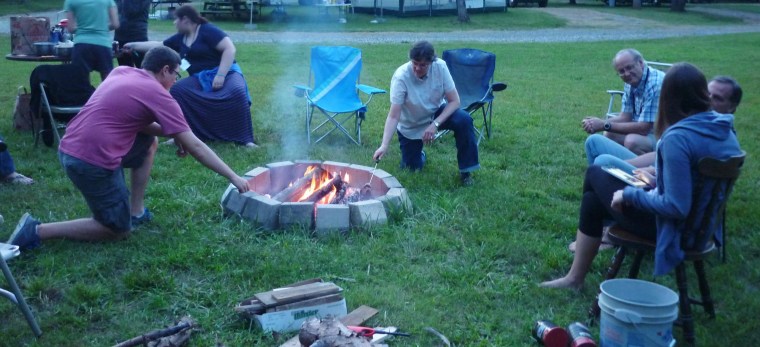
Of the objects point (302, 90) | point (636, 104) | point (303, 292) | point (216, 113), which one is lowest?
point (303, 292)

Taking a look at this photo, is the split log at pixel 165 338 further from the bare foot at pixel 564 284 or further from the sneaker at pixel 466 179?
the sneaker at pixel 466 179

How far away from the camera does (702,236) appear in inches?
124

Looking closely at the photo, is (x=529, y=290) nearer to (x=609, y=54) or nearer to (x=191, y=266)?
(x=191, y=266)

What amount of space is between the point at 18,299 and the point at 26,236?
102 cm

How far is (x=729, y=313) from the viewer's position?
355 cm

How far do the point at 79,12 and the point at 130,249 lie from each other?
3.87 m

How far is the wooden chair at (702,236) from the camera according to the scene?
3012mm

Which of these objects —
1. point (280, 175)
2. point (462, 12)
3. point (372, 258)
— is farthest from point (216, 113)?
point (462, 12)

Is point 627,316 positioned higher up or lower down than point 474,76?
lower down

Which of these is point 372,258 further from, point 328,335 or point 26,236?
point 26,236

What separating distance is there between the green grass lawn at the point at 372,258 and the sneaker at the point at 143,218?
100 millimetres

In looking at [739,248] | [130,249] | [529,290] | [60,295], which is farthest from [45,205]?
[739,248]

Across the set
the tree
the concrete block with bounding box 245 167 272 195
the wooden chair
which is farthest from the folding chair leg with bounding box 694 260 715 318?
the tree

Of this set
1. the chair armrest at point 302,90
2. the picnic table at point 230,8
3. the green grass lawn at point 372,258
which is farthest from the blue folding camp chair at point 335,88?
the picnic table at point 230,8
